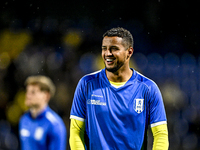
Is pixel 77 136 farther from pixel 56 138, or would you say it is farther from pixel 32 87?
pixel 32 87

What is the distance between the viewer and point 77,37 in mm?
6242

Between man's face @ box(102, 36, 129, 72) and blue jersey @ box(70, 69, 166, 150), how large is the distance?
0.21 m

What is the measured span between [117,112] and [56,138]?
0.68 m

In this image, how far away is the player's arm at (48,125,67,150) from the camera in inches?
79.6

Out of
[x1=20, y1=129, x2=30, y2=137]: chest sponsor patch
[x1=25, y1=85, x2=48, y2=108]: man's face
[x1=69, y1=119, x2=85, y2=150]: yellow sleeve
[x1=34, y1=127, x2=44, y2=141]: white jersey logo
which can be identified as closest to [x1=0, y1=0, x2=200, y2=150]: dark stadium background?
[x1=69, y1=119, x2=85, y2=150]: yellow sleeve

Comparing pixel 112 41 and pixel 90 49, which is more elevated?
pixel 90 49

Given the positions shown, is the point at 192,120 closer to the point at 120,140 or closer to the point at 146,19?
the point at 146,19

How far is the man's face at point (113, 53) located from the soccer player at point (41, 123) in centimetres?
62

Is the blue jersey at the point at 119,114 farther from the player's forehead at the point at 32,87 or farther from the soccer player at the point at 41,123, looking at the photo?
the player's forehead at the point at 32,87

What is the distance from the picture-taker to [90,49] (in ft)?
20.1

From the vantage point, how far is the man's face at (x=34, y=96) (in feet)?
6.36

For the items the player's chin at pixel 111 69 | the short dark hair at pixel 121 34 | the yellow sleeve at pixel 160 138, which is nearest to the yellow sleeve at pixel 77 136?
the player's chin at pixel 111 69

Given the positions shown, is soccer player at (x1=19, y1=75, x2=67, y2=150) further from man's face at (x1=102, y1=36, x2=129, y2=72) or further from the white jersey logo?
man's face at (x1=102, y1=36, x2=129, y2=72)

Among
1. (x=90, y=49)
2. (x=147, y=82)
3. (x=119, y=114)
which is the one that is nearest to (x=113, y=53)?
(x=147, y=82)
